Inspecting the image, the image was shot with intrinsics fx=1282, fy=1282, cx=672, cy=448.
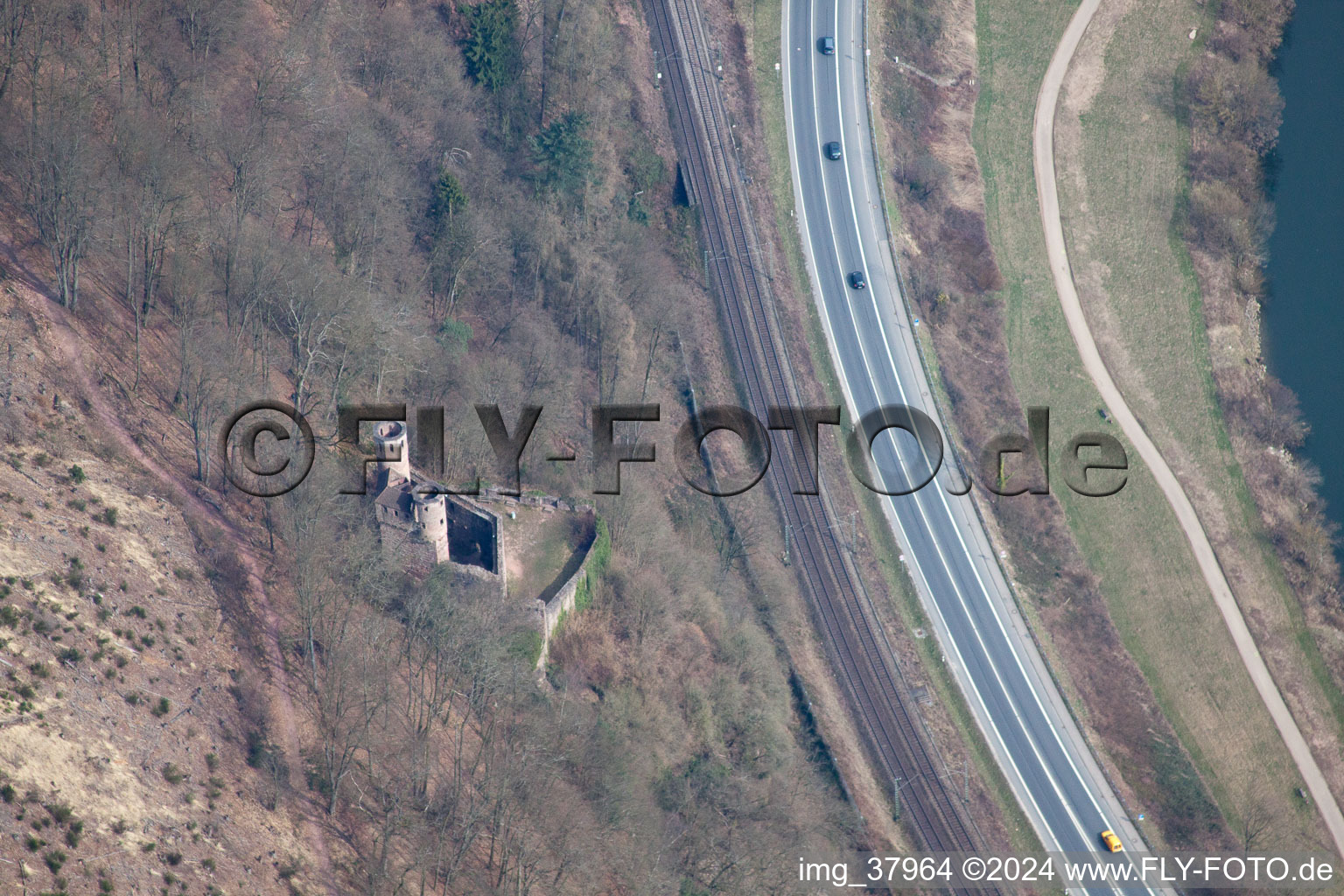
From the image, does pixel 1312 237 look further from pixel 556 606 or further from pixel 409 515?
pixel 409 515

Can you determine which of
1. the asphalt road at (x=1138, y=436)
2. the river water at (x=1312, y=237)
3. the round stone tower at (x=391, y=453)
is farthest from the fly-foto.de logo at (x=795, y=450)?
the river water at (x=1312, y=237)

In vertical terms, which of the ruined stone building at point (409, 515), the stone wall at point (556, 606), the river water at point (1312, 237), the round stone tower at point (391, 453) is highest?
the river water at point (1312, 237)

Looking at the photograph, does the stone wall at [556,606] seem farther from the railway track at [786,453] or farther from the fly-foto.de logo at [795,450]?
the railway track at [786,453]

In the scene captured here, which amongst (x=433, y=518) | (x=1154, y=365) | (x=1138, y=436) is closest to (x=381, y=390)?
A: (x=433, y=518)

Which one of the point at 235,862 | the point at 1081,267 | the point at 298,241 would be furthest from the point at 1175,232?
the point at 235,862

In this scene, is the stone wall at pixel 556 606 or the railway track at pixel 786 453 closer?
the stone wall at pixel 556 606

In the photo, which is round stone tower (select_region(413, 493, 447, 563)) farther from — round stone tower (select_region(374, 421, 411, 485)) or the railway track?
the railway track
